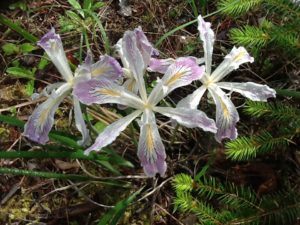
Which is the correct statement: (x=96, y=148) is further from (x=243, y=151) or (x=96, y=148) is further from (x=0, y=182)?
(x=0, y=182)

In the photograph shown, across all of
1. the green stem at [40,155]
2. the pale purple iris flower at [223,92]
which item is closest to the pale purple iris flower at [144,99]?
the pale purple iris flower at [223,92]

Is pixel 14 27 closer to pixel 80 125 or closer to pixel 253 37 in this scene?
pixel 80 125

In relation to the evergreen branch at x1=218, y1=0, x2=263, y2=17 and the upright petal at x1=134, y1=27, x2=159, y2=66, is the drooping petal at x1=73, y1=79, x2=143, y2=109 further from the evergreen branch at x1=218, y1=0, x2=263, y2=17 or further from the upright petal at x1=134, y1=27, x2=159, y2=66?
the evergreen branch at x1=218, y1=0, x2=263, y2=17

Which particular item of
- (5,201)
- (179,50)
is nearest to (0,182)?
(5,201)

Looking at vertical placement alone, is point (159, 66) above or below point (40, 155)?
above

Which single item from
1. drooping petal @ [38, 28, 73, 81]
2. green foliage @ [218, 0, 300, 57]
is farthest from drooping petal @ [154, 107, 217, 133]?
green foliage @ [218, 0, 300, 57]

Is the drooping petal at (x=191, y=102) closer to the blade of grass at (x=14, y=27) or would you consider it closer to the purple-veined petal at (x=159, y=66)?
the purple-veined petal at (x=159, y=66)

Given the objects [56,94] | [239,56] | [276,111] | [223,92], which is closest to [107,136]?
[56,94]
